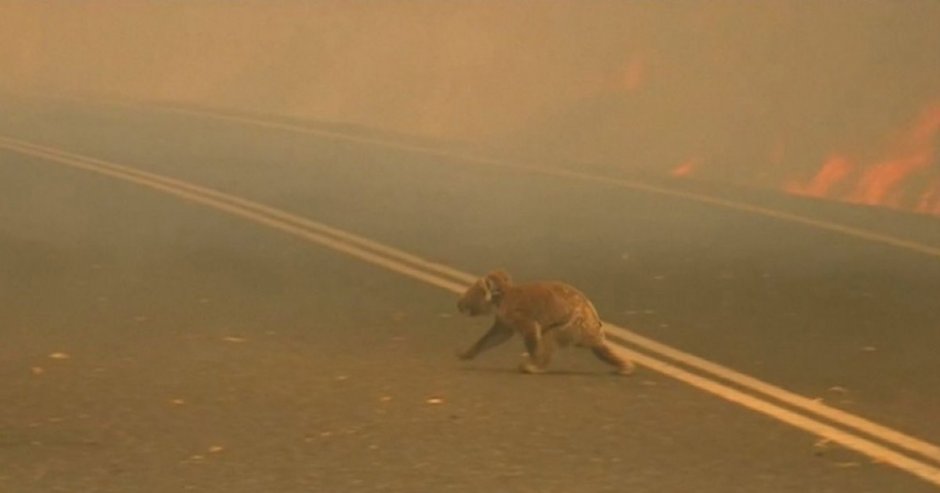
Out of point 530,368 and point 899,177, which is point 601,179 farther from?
point 530,368

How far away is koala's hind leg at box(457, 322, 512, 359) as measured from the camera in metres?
9.96

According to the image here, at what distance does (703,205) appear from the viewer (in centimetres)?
1811

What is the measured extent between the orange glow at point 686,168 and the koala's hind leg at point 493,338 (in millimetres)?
14535

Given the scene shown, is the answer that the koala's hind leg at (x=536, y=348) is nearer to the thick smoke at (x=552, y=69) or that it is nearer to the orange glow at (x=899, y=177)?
the orange glow at (x=899, y=177)

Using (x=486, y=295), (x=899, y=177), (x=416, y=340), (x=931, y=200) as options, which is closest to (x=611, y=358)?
(x=486, y=295)

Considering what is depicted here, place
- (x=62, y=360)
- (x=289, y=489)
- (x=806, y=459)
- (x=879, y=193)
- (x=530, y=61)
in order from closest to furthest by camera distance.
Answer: (x=289, y=489), (x=806, y=459), (x=62, y=360), (x=879, y=193), (x=530, y=61)

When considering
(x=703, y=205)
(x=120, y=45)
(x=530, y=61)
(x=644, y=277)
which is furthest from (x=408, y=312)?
(x=120, y=45)

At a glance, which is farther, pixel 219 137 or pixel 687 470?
pixel 219 137

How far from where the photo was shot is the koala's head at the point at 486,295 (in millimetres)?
9766

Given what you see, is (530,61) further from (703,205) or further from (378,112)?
(703,205)

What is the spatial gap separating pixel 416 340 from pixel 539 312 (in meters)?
1.50

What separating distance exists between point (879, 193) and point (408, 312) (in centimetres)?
1124

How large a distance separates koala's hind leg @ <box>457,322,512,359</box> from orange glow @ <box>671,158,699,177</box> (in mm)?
14535

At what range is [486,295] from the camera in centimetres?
980
